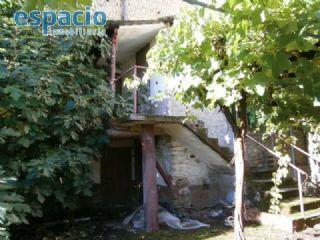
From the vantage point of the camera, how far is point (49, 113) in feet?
24.5

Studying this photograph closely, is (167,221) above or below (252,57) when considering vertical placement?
below

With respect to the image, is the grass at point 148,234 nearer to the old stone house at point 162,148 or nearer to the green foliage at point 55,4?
the old stone house at point 162,148

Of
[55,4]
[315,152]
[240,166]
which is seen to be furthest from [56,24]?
[315,152]

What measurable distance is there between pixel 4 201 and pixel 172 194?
17.6 ft

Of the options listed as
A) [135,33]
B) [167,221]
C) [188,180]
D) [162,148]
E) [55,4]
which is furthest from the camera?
[135,33]

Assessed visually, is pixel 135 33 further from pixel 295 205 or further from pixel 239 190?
pixel 239 190

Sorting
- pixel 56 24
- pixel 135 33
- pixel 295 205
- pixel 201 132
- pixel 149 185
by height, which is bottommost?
pixel 295 205

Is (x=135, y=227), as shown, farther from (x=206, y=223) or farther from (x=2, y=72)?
(x=2, y=72)

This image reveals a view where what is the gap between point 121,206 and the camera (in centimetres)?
1098

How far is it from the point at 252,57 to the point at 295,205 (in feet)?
19.3

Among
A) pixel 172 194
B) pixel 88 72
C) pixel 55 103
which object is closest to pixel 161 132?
pixel 172 194

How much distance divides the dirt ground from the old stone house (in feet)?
1.85

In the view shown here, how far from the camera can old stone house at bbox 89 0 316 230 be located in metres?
8.52

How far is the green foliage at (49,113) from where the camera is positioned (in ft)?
20.4
